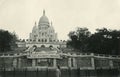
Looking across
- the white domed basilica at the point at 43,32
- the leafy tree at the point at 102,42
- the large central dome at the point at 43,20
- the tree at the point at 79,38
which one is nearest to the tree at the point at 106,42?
the leafy tree at the point at 102,42

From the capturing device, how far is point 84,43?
255 feet

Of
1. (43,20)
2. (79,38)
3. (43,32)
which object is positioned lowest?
(79,38)

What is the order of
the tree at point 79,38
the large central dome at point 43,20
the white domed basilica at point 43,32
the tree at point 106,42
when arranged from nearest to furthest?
the tree at point 106,42 < the tree at point 79,38 < the white domed basilica at point 43,32 < the large central dome at point 43,20

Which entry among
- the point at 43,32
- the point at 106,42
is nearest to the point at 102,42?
the point at 106,42

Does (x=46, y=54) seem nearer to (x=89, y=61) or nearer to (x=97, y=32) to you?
(x=89, y=61)

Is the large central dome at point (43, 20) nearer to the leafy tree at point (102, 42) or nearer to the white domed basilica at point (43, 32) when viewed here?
the white domed basilica at point (43, 32)

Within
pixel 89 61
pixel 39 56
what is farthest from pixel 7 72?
pixel 89 61

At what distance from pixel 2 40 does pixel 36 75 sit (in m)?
38.5

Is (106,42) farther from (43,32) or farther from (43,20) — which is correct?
(43,20)

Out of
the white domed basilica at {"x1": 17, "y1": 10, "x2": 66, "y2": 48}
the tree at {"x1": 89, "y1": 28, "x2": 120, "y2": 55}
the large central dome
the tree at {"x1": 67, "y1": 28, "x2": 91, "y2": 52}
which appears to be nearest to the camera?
the tree at {"x1": 89, "y1": 28, "x2": 120, "y2": 55}

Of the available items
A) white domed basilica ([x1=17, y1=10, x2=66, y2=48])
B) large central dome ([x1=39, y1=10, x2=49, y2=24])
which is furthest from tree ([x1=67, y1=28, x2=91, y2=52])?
large central dome ([x1=39, y1=10, x2=49, y2=24])

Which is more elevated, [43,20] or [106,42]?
[43,20]

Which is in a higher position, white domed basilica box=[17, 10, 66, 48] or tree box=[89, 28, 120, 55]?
white domed basilica box=[17, 10, 66, 48]

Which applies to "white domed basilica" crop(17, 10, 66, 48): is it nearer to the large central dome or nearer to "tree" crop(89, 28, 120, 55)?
the large central dome
